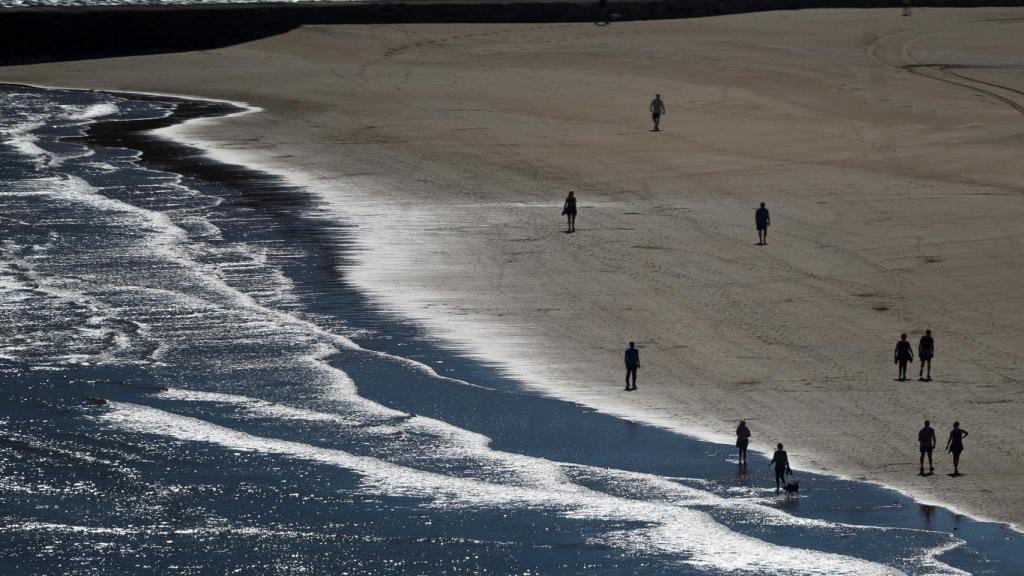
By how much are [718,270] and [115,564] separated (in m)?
15.3

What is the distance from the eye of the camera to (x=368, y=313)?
91.9ft

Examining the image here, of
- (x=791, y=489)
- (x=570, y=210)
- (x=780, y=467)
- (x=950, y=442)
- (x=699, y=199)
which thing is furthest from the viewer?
(x=699, y=199)

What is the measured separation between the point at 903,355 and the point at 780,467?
4.60 meters

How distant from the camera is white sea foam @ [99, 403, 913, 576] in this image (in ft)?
56.7

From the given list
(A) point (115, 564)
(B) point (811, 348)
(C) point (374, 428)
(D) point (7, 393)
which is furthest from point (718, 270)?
(A) point (115, 564)

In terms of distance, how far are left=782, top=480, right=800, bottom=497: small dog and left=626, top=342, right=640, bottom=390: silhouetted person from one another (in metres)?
4.28

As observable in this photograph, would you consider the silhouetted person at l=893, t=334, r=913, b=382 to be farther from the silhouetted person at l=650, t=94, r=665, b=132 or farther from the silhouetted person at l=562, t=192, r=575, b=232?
the silhouetted person at l=650, t=94, r=665, b=132

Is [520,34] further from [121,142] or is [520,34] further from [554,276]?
Result: [554,276]

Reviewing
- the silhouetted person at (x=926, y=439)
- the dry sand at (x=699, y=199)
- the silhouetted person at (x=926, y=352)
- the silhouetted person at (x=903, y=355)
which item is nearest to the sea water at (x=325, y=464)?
the silhouetted person at (x=926, y=439)

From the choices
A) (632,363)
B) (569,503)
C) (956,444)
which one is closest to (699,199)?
(632,363)

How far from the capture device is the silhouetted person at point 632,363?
23.1 meters

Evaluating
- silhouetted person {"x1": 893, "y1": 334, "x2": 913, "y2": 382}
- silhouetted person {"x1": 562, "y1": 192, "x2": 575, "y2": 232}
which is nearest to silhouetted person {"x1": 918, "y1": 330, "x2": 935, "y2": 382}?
silhouetted person {"x1": 893, "y1": 334, "x2": 913, "y2": 382}

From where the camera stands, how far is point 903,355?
75.3 feet

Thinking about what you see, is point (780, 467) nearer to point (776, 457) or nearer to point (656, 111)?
point (776, 457)
